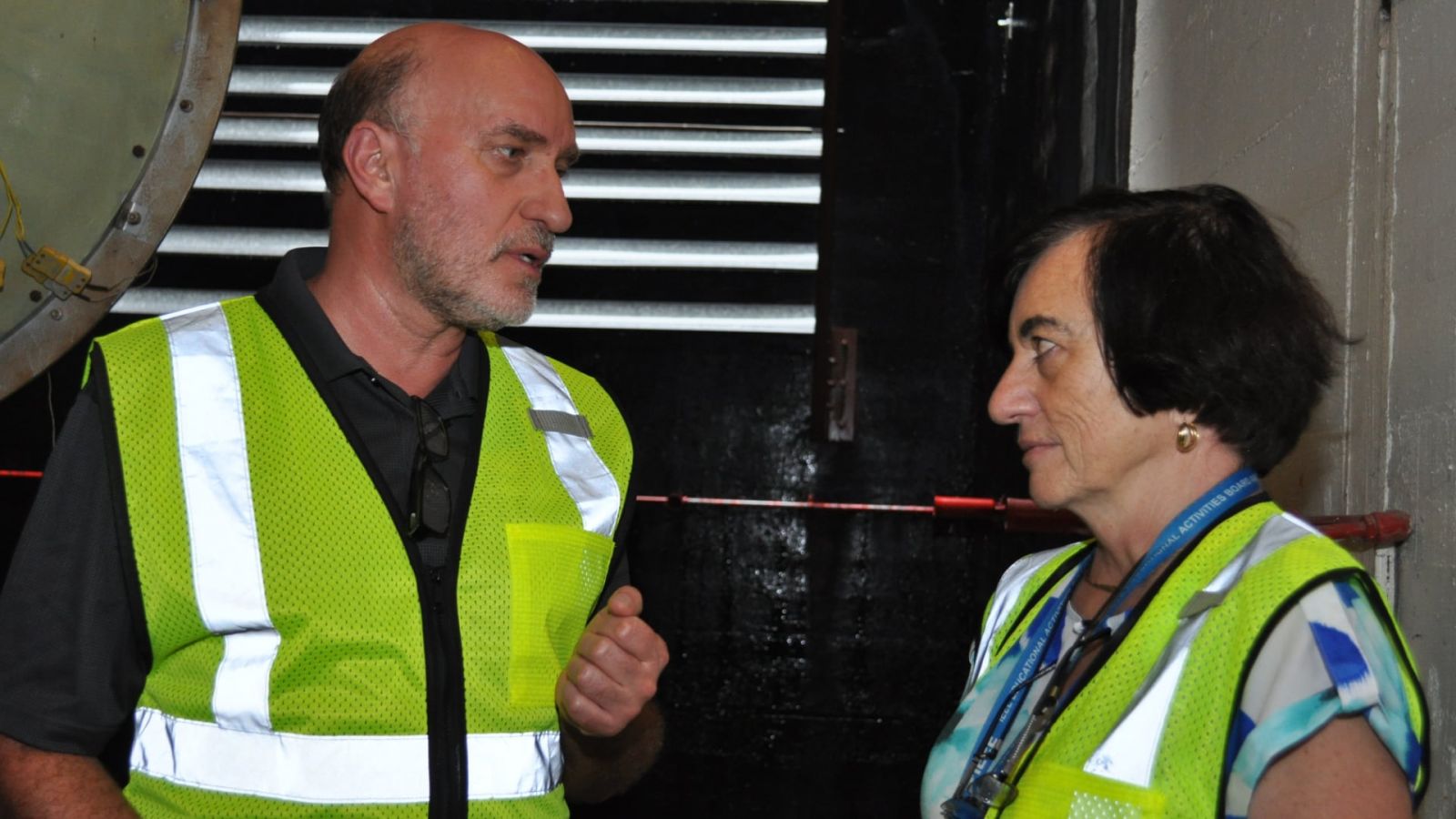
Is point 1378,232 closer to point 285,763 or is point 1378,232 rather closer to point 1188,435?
point 1188,435

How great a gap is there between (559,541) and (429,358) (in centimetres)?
33

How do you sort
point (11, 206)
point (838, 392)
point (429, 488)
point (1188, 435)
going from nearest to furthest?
1. point (1188, 435)
2. point (429, 488)
3. point (11, 206)
4. point (838, 392)

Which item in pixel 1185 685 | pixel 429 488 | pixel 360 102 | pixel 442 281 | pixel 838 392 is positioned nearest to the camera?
pixel 1185 685

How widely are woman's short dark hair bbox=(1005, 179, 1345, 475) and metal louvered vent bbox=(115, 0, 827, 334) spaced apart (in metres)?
2.16

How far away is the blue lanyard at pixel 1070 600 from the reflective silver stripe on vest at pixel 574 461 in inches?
24.3

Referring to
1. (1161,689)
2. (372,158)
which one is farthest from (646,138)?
(1161,689)

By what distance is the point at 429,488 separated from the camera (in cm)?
184

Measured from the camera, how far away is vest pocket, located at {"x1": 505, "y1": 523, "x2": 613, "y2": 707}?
5.95 feet

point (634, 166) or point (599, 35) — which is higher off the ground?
point (599, 35)

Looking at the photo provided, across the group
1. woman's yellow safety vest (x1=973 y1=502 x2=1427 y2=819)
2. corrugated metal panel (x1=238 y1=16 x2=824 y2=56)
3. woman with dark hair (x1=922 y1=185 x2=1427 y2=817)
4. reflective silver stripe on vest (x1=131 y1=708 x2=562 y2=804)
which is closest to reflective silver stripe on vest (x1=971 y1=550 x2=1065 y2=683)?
woman with dark hair (x1=922 y1=185 x2=1427 y2=817)

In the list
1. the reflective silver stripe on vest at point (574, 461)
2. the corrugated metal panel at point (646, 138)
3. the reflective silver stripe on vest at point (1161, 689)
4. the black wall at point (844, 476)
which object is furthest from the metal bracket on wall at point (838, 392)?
the reflective silver stripe on vest at point (1161, 689)

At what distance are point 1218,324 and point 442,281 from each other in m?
1.03

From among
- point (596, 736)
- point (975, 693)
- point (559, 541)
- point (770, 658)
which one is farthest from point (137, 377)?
point (770, 658)

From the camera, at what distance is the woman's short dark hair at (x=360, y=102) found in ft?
6.76
